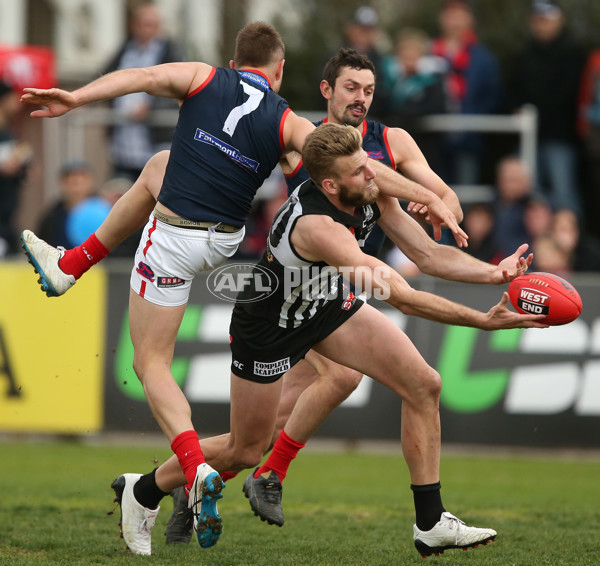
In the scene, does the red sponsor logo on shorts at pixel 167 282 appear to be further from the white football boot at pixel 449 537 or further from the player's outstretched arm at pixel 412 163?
the white football boot at pixel 449 537

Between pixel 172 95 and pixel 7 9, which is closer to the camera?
pixel 172 95

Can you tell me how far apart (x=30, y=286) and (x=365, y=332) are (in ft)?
19.2

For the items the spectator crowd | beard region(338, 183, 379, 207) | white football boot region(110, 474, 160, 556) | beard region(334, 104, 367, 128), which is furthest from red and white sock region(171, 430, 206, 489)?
the spectator crowd

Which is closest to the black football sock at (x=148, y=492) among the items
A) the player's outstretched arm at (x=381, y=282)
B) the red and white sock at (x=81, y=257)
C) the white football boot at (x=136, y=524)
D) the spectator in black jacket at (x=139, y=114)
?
the white football boot at (x=136, y=524)

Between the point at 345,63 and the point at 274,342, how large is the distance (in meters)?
1.92

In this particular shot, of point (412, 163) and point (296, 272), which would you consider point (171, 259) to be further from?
point (412, 163)

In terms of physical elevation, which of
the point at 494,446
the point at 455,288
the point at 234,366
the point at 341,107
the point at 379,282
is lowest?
the point at 494,446

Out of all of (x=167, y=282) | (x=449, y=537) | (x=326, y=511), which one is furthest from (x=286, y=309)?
(x=326, y=511)

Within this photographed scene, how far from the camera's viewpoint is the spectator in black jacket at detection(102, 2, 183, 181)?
12.8 m

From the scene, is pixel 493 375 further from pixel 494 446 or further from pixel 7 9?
pixel 7 9

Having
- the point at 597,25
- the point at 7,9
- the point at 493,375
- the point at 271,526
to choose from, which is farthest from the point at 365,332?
the point at 7,9

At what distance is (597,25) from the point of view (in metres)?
15.9

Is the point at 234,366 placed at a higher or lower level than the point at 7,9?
lower

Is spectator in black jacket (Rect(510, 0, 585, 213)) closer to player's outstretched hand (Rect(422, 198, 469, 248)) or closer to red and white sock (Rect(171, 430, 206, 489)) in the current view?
player's outstretched hand (Rect(422, 198, 469, 248))
